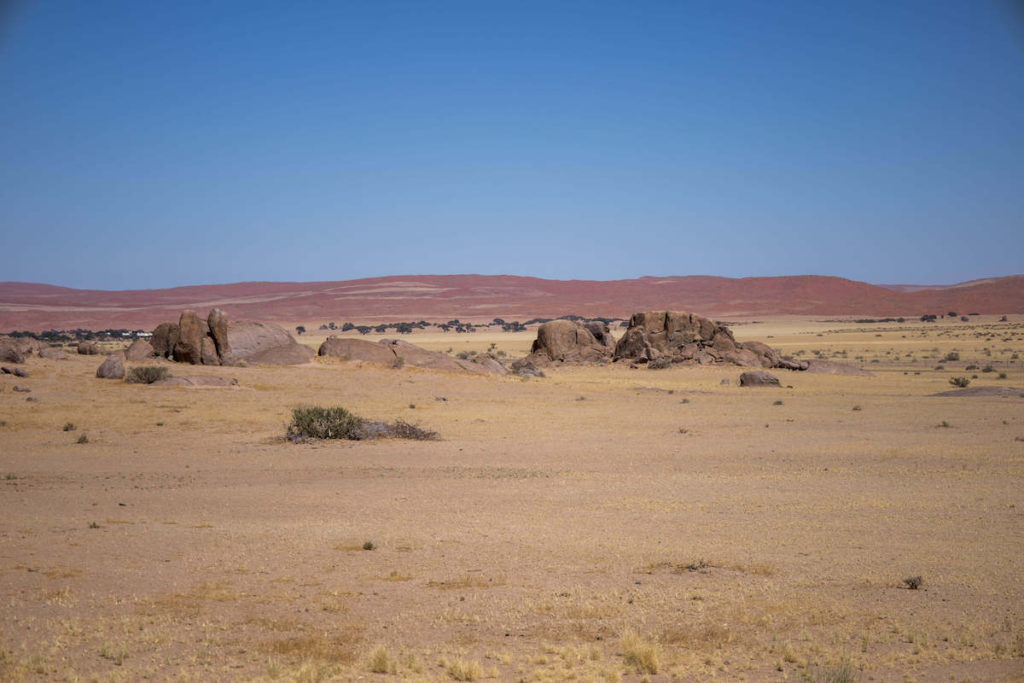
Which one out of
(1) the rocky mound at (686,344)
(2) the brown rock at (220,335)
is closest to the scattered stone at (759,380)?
(1) the rocky mound at (686,344)

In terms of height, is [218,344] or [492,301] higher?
[492,301]

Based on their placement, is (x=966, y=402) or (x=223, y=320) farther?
(x=223, y=320)

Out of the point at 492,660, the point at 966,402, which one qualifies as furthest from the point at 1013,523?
the point at 966,402

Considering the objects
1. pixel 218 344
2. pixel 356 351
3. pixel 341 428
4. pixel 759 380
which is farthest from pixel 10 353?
pixel 759 380

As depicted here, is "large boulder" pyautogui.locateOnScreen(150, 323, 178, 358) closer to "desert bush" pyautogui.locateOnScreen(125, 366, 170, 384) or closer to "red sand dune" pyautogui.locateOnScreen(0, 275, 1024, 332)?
"desert bush" pyautogui.locateOnScreen(125, 366, 170, 384)

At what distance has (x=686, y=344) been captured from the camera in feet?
144

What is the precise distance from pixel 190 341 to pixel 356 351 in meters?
7.07

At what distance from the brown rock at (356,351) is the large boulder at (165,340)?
617 cm

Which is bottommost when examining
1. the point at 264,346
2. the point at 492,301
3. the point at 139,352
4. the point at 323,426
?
the point at 323,426

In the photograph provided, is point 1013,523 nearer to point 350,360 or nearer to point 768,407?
point 768,407

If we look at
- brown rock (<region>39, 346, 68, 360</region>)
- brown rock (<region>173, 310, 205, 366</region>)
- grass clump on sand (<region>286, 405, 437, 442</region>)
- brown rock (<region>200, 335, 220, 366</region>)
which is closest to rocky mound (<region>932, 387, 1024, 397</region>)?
Answer: grass clump on sand (<region>286, 405, 437, 442</region>)

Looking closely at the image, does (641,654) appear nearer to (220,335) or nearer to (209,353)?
(209,353)

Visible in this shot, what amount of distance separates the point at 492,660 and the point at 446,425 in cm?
1574

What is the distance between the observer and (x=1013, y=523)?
11109 mm
